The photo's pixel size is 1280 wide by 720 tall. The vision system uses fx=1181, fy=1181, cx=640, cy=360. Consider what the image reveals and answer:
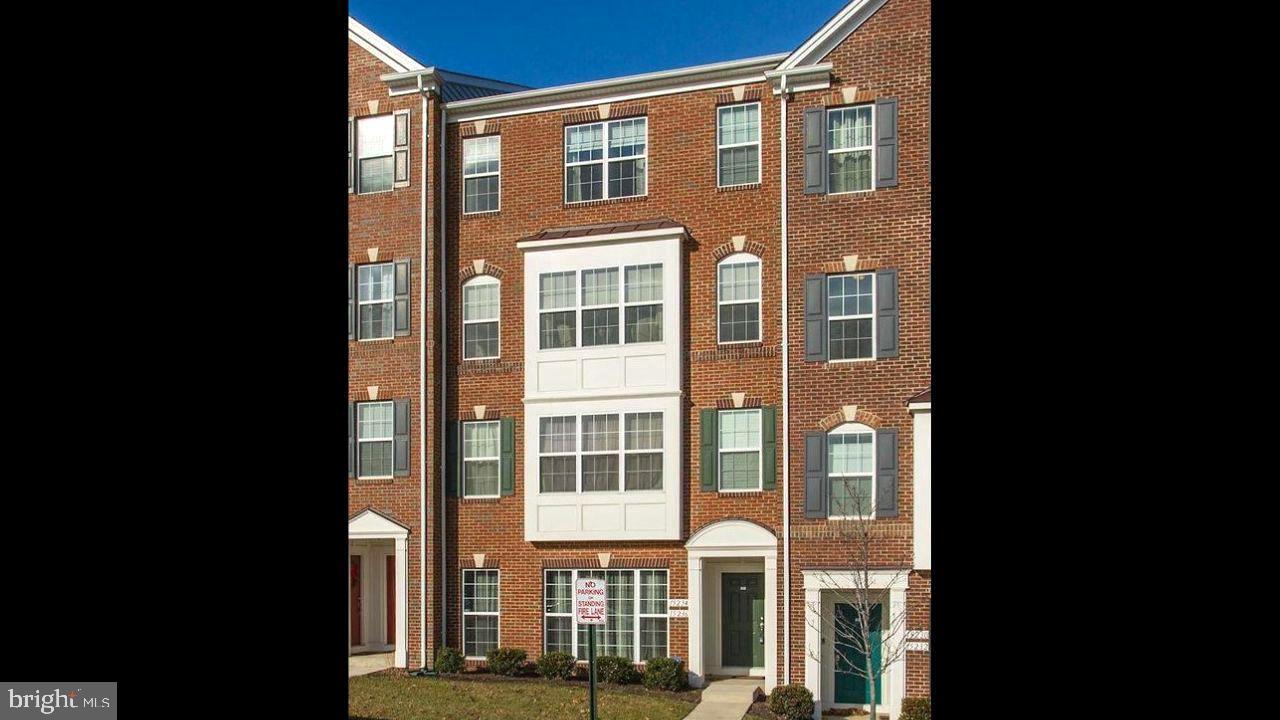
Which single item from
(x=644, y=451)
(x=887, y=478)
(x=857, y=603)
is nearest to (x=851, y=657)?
(x=857, y=603)

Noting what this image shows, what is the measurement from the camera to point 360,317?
68.4 ft

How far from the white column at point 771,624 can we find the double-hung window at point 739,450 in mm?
1227

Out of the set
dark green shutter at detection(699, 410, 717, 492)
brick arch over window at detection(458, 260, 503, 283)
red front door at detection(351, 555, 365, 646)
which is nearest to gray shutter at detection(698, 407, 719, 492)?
Result: dark green shutter at detection(699, 410, 717, 492)

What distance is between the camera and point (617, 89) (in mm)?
19641

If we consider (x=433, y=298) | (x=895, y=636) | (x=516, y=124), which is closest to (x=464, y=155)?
(x=516, y=124)

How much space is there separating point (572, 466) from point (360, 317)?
479cm

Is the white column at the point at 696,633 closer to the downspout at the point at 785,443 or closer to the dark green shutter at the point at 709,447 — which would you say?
the downspout at the point at 785,443

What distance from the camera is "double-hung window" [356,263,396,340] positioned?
2059 centimetres

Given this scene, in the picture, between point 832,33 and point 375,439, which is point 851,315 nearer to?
point 832,33

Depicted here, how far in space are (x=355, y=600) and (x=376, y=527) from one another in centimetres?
332

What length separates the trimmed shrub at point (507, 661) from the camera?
19.0 meters

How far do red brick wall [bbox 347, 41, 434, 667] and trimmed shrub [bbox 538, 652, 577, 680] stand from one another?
2.31 metres

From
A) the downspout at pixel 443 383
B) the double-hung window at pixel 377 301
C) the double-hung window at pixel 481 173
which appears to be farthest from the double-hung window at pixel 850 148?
the double-hung window at pixel 377 301
